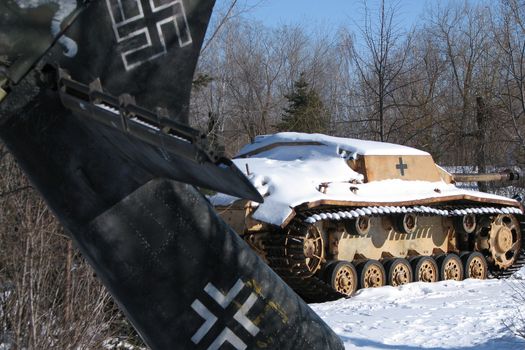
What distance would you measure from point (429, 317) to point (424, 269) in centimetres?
406

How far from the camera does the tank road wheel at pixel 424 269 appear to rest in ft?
42.4

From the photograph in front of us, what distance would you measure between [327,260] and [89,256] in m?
9.76

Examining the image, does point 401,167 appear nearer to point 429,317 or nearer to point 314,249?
point 314,249

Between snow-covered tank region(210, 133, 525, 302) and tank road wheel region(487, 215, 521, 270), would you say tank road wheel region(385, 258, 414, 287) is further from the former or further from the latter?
tank road wheel region(487, 215, 521, 270)

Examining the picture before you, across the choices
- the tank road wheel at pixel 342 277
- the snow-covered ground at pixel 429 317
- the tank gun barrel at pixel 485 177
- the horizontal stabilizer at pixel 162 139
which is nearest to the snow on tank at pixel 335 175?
the tank gun barrel at pixel 485 177

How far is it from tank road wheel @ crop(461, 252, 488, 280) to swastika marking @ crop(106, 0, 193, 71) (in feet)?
41.3

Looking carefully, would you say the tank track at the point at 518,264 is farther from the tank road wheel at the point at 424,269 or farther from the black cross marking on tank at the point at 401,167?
the black cross marking on tank at the point at 401,167

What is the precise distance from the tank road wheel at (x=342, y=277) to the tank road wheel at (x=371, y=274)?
0.46ft

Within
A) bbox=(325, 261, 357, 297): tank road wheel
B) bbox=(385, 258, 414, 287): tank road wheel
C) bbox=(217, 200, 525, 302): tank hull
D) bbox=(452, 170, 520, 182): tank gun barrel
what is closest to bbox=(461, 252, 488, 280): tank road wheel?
bbox=(217, 200, 525, 302): tank hull

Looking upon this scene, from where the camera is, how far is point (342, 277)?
38.3ft

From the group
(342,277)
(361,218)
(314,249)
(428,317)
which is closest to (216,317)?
(428,317)

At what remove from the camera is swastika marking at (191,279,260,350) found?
2510 millimetres

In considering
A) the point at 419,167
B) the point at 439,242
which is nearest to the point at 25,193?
the point at 419,167

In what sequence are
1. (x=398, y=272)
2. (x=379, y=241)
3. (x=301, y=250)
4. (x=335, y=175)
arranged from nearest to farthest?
1. (x=301, y=250)
2. (x=335, y=175)
3. (x=398, y=272)
4. (x=379, y=241)
